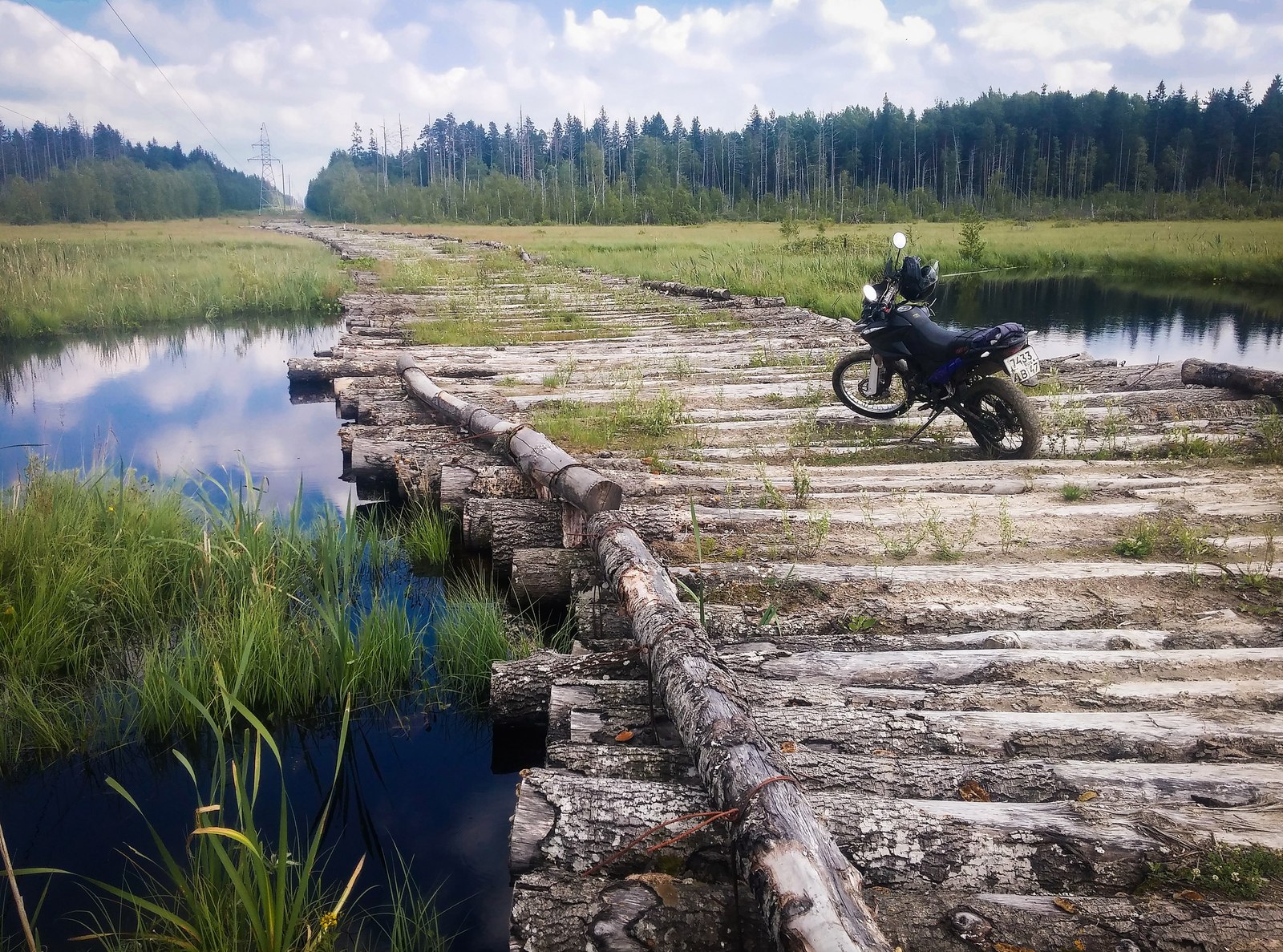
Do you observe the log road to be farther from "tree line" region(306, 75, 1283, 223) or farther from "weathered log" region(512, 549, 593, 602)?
"tree line" region(306, 75, 1283, 223)

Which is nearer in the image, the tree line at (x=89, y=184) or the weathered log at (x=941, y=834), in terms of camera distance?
the weathered log at (x=941, y=834)

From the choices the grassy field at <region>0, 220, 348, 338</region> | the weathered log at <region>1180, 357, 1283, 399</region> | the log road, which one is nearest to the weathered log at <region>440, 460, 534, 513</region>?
the log road

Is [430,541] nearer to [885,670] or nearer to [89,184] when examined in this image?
[885,670]

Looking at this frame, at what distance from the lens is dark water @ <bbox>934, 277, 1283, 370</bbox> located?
1341cm

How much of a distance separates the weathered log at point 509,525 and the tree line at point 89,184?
10504mm

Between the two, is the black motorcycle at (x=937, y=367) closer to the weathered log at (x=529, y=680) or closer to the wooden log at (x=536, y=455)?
the wooden log at (x=536, y=455)

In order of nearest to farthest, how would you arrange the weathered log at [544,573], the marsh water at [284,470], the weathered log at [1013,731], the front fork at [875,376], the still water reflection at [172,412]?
1. the weathered log at [1013,731]
2. the marsh water at [284,470]
3. the weathered log at [544,573]
4. the front fork at [875,376]
5. the still water reflection at [172,412]

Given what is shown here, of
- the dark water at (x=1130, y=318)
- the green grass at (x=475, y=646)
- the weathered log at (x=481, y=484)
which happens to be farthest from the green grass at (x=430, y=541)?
the dark water at (x=1130, y=318)

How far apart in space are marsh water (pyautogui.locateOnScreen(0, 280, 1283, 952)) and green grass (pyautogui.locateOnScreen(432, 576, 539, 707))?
145mm

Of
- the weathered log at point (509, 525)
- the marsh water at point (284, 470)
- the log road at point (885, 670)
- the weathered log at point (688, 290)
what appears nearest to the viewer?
the log road at point (885, 670)

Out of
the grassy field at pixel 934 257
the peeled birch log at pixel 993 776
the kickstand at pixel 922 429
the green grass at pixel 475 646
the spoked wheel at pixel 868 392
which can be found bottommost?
the green grass at pixel 475 646

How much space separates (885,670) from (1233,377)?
5497 mm

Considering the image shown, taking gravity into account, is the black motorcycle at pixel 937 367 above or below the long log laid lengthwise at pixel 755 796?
above

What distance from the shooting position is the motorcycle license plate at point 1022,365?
5.37 metres
